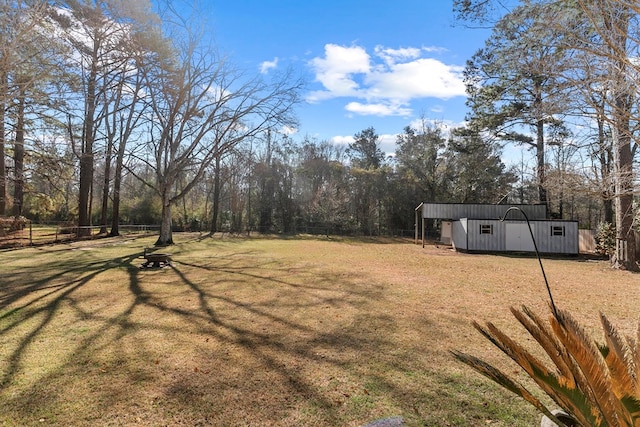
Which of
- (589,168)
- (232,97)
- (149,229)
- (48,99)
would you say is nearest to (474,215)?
(589,168)

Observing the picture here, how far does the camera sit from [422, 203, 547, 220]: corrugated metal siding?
21828 mm

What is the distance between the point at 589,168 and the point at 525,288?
12.7 ft

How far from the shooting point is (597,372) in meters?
1.83

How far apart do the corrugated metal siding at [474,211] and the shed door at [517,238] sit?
1774 mm

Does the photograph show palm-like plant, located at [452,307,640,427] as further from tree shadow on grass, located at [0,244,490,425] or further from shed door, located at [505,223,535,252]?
shed door, located at [505,223,535,252]

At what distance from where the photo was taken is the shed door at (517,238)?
19.1m

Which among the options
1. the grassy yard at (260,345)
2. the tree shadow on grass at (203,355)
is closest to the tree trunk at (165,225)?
the grassy yard at (260,345)

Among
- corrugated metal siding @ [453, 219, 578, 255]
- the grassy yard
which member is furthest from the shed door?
the grassy yard

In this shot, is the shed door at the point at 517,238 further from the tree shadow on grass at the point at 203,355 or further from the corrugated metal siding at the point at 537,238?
the tree shadow on grass at the point at 203,355

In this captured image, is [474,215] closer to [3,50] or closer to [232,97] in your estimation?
[232,97]

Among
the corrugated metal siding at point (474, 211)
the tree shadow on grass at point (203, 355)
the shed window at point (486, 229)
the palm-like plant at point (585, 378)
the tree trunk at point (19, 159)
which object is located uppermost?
the tree trunk at point (19, 159)

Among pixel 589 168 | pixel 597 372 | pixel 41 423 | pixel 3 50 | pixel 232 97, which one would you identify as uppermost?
pixel 232 97

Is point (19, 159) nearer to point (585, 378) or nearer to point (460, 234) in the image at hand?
point (585, 378)

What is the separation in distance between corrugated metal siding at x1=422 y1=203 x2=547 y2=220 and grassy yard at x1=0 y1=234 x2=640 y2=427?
12.0 m
